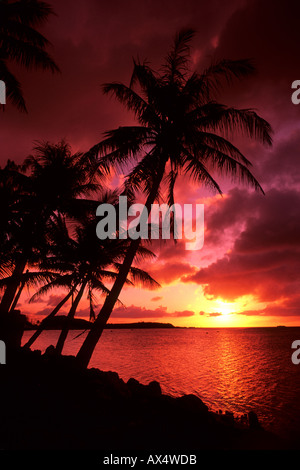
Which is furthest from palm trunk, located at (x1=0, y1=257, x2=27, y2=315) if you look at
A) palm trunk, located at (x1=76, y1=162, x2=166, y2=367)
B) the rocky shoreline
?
palm trunk, located at (x1=76, y1=162, x2=166, y2=367)

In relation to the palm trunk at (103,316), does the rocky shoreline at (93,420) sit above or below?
below

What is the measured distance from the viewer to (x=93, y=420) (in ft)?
20.1

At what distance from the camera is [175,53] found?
1114cm

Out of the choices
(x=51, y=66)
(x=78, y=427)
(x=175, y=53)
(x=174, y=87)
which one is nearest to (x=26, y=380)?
(x=78, y=427)

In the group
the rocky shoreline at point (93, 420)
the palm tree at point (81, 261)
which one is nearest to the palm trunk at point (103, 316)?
the rocky shoreline at point (93, 420)

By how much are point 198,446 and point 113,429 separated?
1816 mm

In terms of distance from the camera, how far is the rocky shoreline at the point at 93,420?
5398mm

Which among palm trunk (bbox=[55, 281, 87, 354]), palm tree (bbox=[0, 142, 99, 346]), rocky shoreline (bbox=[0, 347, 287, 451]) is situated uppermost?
palm tree (bbox=[0, 142, 99, 346])

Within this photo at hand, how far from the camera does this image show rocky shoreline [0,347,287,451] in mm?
5398

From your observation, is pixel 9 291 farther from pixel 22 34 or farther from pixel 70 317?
pixel 22 34

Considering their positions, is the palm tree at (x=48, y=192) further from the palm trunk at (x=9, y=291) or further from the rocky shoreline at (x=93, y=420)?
the rocky shoreline at (x=93, y=420)

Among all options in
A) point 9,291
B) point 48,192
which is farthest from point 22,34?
point 9,291

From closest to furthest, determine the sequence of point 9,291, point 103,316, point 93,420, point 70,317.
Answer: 1. point 93,420
2. point 103,316
3. point 70,317
4. point 9,291

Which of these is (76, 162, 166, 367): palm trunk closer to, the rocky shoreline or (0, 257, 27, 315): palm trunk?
the rocky shoreline
